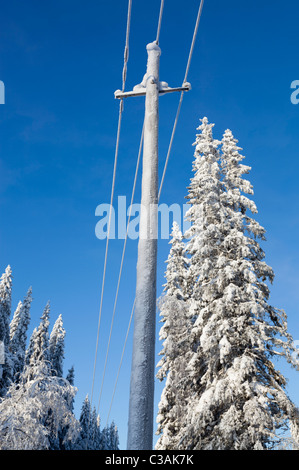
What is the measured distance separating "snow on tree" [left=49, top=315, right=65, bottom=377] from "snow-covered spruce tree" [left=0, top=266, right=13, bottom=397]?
13151 millimetres

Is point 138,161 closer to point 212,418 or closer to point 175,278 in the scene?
point 212,418

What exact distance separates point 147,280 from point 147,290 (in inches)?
4.6

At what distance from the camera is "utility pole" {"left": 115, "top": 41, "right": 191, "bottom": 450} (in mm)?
4172

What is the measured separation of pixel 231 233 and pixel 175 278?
8761 mm

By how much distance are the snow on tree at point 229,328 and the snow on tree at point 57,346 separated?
35.7 meters

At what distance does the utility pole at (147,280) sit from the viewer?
164 inches

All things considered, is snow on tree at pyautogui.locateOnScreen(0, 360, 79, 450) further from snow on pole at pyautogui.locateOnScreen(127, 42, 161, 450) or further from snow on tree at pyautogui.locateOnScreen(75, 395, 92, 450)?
snow on tree at pyautogui.locateOnScreen(75, 395, 92, 450)

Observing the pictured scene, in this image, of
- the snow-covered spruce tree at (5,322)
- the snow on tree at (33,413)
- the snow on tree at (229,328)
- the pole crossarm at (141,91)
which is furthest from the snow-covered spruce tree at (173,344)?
the snow-covered spruce tree at (5,322)

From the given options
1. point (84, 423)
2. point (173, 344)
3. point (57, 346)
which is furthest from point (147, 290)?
point (84, 423)

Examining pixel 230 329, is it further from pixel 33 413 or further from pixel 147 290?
pixel 147 290

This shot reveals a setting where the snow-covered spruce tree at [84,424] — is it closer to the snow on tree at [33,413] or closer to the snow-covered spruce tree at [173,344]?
the snow-covered spruce tree at [173,344]

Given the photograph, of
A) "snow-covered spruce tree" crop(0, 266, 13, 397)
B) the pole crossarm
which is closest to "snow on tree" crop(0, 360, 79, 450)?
the pole crossarm

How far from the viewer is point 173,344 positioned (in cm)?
2348
